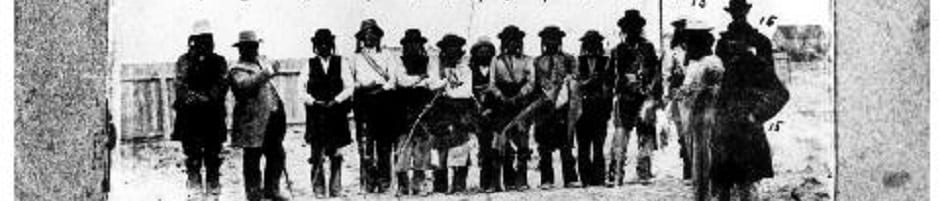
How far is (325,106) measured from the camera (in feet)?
8.91

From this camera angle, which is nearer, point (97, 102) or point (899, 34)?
point (97, 102)

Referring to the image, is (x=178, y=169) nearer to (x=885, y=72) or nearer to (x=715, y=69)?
(x=715, y=69)

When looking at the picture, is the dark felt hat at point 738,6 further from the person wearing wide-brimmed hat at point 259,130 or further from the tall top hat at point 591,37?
the person wearing wide-brimmed hat at point 259,130

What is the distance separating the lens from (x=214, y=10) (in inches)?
104

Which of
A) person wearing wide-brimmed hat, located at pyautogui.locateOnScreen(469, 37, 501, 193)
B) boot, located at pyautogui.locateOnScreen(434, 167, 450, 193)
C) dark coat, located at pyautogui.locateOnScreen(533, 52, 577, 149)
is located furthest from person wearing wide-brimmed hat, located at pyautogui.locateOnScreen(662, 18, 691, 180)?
boot, located at pyautogui.locateOnScreen(434, 167, 450, 193)

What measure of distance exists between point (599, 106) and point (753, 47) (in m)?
0.45

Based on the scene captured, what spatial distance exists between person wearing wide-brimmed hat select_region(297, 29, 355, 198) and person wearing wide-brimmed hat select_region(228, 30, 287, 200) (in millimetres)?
69

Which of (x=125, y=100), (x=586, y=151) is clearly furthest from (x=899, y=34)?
(x=125, y=100)

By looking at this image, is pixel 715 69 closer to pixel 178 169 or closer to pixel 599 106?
pixel 599 106

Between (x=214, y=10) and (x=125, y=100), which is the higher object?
(x=214, y=10)

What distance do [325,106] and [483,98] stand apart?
0.40 metres

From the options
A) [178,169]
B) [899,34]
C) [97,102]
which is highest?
[899,34]

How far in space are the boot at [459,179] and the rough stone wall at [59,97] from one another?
2.86 feet

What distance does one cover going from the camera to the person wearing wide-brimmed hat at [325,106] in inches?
106
